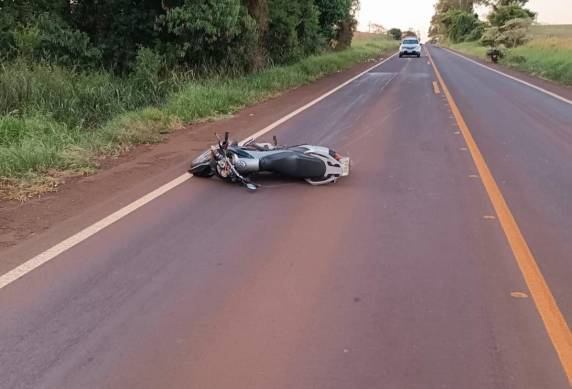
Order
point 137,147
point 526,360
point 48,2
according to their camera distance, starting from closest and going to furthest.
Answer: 1. point 526,360
2. point 137,147
3. point 48,2

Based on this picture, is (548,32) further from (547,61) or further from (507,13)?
(547,61)

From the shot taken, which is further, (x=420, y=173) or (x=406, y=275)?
(x=420, y=173)

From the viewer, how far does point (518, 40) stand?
49250 millimetres

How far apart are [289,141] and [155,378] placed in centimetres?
671

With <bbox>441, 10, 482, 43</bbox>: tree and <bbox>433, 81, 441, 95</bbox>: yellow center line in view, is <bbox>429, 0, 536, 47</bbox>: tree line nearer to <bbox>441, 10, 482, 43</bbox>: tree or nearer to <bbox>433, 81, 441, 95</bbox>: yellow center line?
<bbox>441, 10, 482, 43</bbox>: tree

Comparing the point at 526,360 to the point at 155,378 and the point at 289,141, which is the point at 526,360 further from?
the point at 289,141

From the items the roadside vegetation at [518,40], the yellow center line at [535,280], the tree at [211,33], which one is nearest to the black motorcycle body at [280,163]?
the yellow center line at [535,280]

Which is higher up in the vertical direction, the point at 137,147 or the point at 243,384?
the point at 243,384

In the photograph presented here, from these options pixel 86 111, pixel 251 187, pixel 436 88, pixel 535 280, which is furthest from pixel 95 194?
pixel 436 88

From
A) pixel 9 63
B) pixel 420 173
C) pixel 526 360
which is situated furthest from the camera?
pixel 9 63

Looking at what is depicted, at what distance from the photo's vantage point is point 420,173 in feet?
24.8

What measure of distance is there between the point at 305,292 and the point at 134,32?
15731 mm

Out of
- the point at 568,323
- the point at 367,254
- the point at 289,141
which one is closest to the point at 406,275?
the point at 367,254

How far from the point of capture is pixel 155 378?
3.17 m
